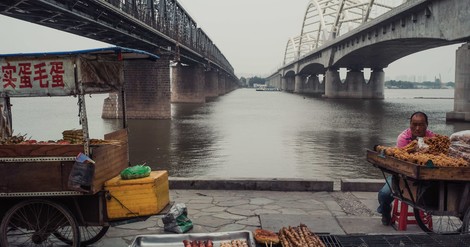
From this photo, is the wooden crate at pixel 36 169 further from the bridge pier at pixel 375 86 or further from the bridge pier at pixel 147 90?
the bridge pier at pixel 375 86

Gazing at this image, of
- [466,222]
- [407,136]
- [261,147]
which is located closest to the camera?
[466,222]

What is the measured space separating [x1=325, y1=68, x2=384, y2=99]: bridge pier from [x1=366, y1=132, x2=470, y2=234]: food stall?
3028 inches

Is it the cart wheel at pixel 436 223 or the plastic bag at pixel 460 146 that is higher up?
the plastic bag at pixel 460 146

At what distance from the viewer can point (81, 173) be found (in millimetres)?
5094

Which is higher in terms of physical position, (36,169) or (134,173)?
(36,169)

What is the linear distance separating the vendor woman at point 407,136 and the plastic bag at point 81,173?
4.26 metres

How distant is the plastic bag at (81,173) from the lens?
16.7 ft

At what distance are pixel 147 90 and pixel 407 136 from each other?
3488 cm

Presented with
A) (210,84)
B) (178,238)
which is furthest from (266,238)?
(210,84)

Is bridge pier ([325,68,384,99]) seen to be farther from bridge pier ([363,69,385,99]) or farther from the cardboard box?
the cardboard box

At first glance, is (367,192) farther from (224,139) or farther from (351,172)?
(224,139)

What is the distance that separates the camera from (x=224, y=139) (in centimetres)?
2428

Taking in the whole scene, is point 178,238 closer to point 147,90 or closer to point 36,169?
point 36,169

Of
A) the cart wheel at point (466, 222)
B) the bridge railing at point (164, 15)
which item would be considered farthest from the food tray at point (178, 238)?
the bridge railing at point (164, 15)
